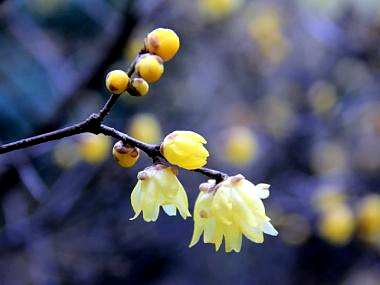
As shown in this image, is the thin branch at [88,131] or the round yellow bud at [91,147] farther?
the round yellow bud at [91,147]

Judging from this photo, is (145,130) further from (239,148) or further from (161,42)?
(161,42)

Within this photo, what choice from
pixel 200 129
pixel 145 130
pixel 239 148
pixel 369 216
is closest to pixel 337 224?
pixel 369 216

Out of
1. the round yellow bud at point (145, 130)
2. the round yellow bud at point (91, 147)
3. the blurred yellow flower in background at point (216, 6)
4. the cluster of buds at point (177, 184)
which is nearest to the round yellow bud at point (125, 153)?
the cluster of buds at point (177, 184)

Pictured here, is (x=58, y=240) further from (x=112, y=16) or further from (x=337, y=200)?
(x=337, y=200)

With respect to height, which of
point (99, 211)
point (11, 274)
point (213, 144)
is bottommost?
point (11, 274)

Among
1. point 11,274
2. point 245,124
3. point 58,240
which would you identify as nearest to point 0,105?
point 58,240

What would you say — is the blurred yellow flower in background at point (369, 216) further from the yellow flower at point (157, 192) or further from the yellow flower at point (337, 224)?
the yellow flower at point (157, 192)

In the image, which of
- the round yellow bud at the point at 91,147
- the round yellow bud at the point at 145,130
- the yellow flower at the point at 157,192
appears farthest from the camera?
the round yellow bud at the point at 145,130
